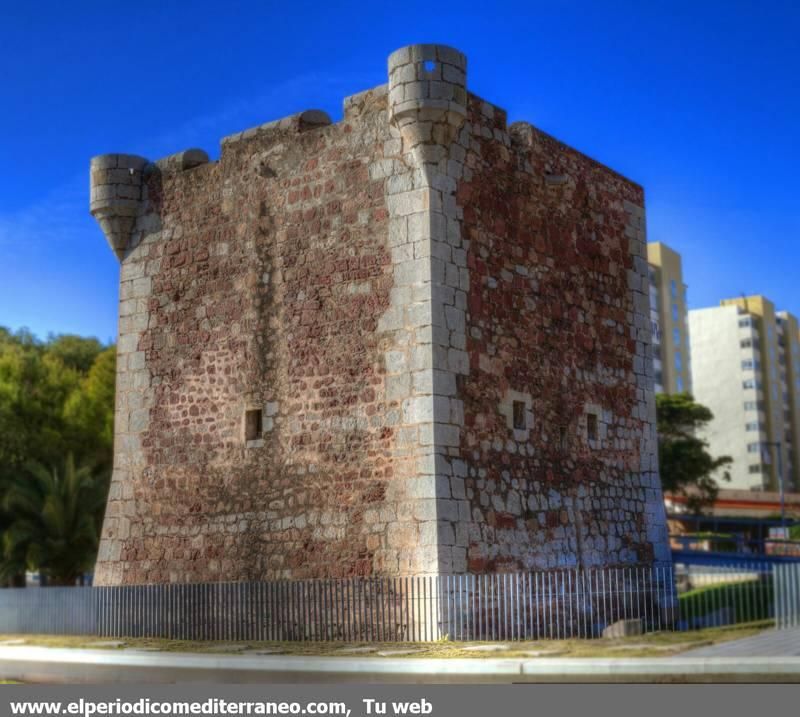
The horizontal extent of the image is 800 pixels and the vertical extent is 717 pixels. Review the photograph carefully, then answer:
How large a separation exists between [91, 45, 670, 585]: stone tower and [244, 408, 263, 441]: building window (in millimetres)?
28

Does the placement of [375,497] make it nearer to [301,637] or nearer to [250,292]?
[301,637]

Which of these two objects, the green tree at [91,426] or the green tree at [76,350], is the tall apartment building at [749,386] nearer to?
the green tree at [76,350]

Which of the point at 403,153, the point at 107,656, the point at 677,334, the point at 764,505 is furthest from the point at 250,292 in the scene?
the point at 677,334

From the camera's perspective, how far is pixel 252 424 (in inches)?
623

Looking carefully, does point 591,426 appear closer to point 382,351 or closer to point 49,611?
point 382,351

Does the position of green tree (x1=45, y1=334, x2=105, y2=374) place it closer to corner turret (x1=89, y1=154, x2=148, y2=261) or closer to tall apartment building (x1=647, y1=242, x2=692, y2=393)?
corner turret (x1=89, y1=154, x2=148, y2=261)

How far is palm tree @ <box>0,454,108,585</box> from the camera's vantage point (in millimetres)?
26172

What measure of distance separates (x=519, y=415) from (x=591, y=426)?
1848 mm

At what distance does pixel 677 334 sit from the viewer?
84.2 metres

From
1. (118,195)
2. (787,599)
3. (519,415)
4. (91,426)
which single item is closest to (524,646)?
(519,415)

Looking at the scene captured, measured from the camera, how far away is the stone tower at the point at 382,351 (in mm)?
14305

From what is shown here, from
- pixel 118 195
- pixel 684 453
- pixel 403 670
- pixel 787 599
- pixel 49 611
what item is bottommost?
pixel 403 670

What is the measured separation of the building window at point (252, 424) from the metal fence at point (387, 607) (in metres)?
2.05

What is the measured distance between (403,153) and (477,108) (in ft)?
4.50
